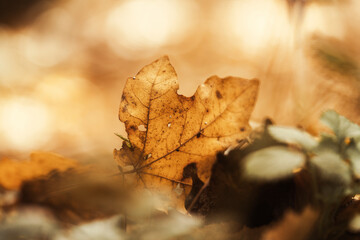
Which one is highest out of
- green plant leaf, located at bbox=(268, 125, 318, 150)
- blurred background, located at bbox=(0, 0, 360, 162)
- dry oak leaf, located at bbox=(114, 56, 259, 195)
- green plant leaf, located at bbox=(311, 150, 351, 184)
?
blurred background, located at bbox=(0, 0, 360, 162)

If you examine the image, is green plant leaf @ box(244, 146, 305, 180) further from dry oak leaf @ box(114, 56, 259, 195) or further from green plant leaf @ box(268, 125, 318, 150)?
dry oak leaf @ box(114, 56, 259, 195)

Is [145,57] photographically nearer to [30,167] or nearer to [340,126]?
[30,167]

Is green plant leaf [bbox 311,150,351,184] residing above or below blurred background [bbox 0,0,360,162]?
below

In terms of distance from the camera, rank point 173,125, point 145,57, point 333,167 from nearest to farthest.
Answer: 1. point 333,167
2. point 173,125
3. point 145,57

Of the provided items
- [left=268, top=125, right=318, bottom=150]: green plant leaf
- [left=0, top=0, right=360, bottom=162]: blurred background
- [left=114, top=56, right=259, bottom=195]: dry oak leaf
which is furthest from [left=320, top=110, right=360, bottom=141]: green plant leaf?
[left=0, top=0, right=360, bottom=162]: blurred background

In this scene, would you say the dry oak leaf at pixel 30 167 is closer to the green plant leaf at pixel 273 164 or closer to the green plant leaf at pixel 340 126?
the green plant leaf at pixel 273 164

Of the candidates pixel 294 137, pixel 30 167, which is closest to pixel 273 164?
pixel 294 137

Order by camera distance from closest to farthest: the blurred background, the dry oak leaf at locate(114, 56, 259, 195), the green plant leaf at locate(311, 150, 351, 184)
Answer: the green plant leaf at locate(311, 150, 351, 184) → the dry oak leaf at locate(114, 56, 259, 195) → the blurred background

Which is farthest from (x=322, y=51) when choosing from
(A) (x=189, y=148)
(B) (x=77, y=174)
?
(B) (x=77, y=174)
